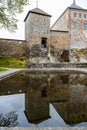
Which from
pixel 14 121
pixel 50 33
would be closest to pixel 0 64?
pixel 50 33

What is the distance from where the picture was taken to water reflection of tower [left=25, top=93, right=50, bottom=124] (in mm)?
5334

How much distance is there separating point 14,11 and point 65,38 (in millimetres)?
24464

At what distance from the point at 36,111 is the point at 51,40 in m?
37.6

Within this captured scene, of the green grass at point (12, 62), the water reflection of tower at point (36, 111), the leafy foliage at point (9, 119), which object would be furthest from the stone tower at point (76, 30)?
the leafy foliage at point (9, 119)

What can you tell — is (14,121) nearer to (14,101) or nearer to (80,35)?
(14,101)

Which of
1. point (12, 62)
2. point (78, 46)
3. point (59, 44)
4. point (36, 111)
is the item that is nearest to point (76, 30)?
point (78, 46)

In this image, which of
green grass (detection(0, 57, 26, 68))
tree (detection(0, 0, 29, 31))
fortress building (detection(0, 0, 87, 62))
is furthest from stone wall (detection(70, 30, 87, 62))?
tree (detection(0, 0, 29, 31))

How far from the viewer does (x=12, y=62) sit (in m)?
35.7

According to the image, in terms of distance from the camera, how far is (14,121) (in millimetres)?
5012

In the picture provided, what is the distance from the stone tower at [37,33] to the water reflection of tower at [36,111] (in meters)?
32.3

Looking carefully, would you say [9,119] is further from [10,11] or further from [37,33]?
[37,33]

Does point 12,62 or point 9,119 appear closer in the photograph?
point 9,119

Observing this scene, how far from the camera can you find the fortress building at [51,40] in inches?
1561

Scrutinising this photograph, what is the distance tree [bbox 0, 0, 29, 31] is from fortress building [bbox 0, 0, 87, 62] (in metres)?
17.6
